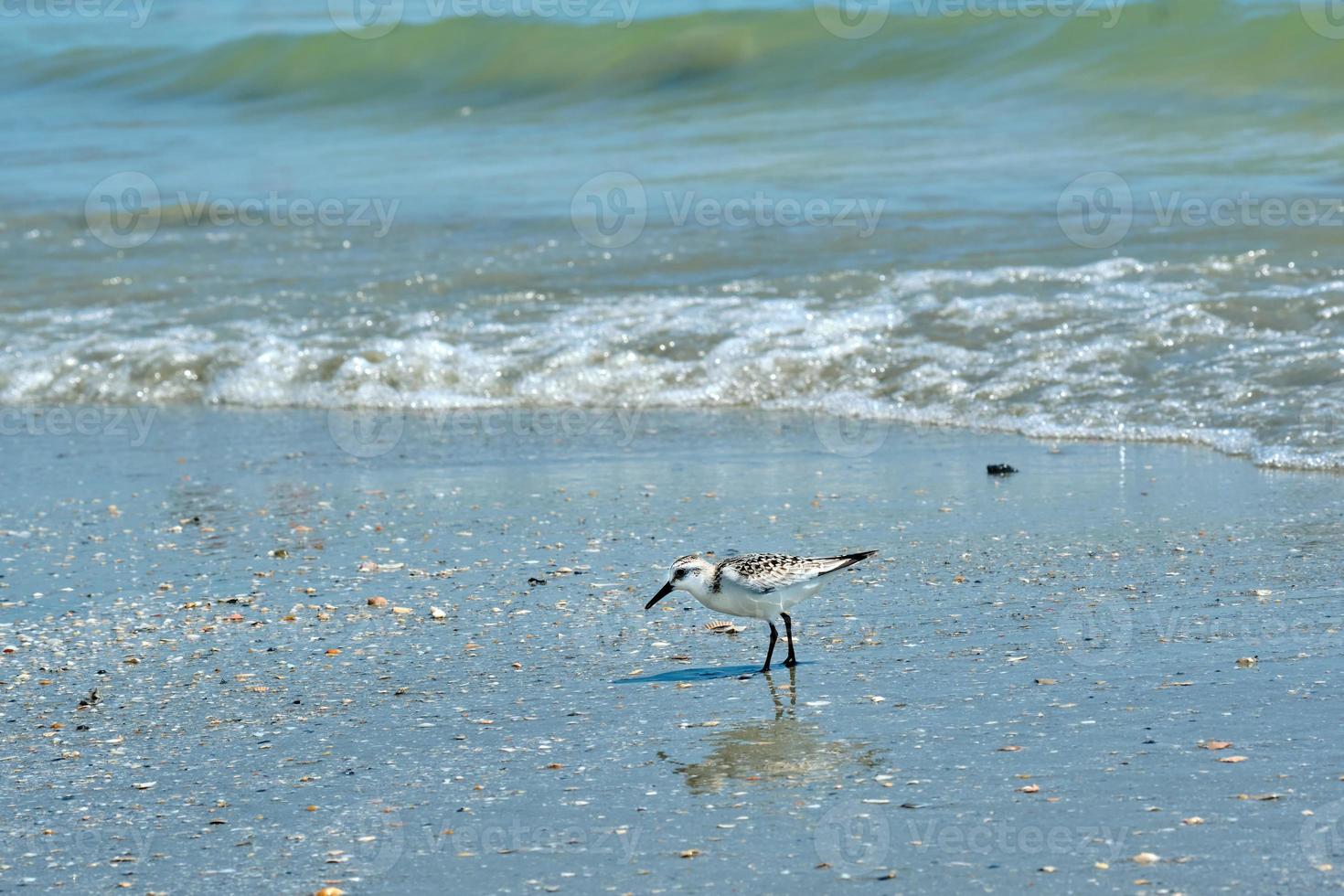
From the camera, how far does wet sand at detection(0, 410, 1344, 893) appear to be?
3.91 meters

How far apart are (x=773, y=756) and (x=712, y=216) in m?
11.7

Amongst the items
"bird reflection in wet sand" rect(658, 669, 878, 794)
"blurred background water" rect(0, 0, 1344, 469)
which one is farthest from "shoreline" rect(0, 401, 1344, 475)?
"bird reflection in wet sand" rect(658, 669, 878, 794)

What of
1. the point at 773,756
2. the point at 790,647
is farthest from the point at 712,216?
the point at 773,756

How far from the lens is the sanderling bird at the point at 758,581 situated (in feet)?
17.3

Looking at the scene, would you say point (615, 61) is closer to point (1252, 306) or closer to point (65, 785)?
point (1252, 306)

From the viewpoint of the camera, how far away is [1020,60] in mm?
22047

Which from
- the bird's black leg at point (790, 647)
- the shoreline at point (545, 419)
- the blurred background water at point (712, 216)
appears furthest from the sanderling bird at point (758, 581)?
the blurred background water at point (712, 216)

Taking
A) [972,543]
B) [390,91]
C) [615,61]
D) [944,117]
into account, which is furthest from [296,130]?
[972,543]

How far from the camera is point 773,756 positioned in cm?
457

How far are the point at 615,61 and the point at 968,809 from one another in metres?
22.3

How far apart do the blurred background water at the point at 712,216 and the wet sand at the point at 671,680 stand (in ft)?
5.59

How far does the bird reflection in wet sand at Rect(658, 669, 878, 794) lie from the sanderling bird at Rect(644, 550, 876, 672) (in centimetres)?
49

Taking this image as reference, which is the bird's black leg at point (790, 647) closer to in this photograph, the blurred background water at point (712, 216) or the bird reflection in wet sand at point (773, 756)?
the bird reflection in wet sand at point (773, 756)

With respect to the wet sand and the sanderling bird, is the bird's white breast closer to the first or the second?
the sanderling bird
